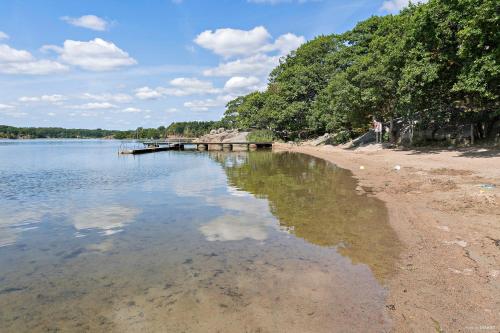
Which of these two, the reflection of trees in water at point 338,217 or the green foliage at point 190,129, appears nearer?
the reflection of trees in water at point 338,217

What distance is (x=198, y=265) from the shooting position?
8250 millimetres

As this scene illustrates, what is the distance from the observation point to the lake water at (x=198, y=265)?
19.1 feet

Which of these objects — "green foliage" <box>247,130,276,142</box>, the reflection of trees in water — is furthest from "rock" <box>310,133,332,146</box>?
the reflection of trees in water

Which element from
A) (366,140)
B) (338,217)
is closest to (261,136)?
(366,140)

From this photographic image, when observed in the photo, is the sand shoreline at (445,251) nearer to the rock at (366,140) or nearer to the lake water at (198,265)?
the lake water at (198,265)

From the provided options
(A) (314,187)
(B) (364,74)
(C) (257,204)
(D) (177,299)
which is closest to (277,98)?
(B) (364,74)

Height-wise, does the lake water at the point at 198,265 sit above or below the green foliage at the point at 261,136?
below

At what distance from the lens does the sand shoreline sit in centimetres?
552

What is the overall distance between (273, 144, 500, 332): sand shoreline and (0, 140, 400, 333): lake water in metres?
0.42

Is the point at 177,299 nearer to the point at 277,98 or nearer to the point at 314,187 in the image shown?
the point at 314,187

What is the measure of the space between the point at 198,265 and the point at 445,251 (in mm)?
5909

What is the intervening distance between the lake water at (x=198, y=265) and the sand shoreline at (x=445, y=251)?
1.38 ft

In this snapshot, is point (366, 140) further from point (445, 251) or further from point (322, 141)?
point (445, 251)

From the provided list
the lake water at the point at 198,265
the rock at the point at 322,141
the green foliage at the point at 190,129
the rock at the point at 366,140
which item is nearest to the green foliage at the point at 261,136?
the rock at the point at 322,141
